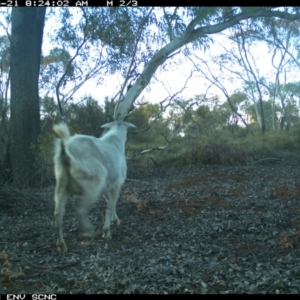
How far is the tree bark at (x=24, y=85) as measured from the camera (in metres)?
A: 10.9

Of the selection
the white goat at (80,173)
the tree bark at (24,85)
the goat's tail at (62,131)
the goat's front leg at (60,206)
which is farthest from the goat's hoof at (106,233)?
the tree bark at (24,85)

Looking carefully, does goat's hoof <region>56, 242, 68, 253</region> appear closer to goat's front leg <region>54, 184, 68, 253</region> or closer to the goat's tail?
goat's front leg <region>54, 184, 68, 253</region>

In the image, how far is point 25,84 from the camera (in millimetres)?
11188

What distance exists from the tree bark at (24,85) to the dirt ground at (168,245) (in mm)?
1846

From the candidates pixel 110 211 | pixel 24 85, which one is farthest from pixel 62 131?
pixel 24 85

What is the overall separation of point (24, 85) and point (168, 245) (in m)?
7.24

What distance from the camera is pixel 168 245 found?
5.61 m

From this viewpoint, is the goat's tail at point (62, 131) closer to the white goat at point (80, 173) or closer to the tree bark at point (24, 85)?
the white goat at point (80, 173)

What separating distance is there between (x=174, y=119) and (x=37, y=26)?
1403 centimetres

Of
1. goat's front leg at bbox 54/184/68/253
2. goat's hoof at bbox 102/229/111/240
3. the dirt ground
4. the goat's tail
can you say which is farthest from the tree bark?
the goat's tail

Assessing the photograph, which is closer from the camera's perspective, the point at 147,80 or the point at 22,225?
the point at 22,225

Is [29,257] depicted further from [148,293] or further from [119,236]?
[148,293]

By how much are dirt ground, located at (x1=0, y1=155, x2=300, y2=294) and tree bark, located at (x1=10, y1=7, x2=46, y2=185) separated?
1.85 meters

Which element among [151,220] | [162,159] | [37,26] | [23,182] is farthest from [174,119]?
[151,220]
